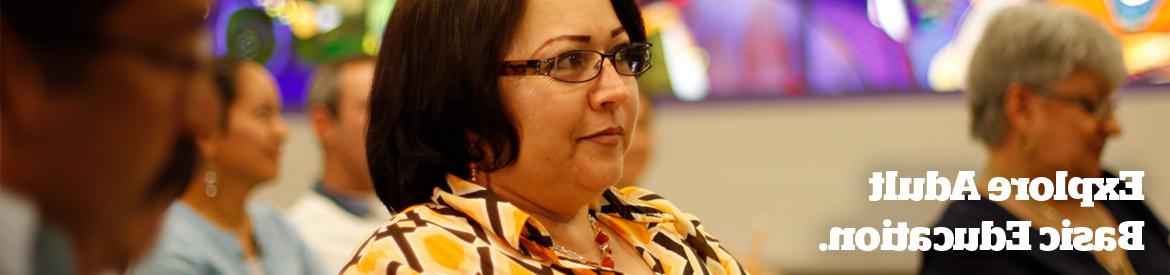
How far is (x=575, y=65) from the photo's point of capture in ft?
5.01

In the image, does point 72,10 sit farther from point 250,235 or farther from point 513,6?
point 250,235

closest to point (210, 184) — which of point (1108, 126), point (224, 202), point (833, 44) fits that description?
point (224, 202)

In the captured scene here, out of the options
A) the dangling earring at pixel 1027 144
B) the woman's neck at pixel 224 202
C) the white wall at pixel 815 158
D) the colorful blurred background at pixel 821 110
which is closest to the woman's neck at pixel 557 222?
the dangling earring at pixel 1027 144

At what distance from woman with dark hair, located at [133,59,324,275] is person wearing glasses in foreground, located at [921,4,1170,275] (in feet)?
4.29

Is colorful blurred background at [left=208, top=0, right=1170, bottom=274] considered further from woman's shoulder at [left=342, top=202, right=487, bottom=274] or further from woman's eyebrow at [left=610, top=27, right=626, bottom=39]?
woman's shoulder at [left=342, top=202, right=487, bottom=274]

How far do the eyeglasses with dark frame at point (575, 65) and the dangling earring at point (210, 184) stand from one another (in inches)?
58.6

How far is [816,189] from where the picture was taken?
14.9 ft

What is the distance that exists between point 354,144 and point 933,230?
6.10 ft

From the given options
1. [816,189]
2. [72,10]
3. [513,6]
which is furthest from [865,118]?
[72,10]

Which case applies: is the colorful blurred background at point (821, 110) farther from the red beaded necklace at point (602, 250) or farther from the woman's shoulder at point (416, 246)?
the woman's shoulder at point (416, 246)

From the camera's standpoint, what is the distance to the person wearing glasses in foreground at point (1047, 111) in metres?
2.25

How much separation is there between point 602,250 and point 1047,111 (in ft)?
3.35

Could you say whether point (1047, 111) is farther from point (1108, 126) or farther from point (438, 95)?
point (438, 95)

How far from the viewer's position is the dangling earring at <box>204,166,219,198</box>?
112 inches
